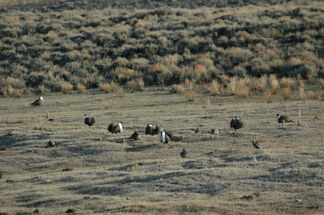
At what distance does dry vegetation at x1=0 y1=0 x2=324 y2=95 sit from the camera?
102 ft

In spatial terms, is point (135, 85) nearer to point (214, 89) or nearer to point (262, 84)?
point (214, 89)

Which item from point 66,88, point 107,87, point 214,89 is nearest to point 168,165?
point 214,89

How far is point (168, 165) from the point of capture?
35.9ft

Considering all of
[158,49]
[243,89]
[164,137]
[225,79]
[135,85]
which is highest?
[158,49]

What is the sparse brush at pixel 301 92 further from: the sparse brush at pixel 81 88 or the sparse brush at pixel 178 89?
the sparse brush at pixel 81 88

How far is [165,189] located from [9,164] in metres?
4.86

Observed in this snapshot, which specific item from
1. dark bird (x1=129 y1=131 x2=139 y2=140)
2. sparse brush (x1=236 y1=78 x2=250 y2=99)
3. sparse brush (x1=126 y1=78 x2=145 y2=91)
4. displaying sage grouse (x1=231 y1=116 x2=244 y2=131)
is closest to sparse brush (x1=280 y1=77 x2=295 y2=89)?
sparse brush (x1=236 y1=78 x2=250 y2=99)

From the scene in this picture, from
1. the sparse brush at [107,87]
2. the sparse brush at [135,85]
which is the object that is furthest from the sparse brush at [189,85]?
the sparse brush at [107,87]

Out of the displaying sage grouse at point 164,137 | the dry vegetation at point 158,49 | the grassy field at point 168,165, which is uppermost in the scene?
the dry vegetation at point 158,49

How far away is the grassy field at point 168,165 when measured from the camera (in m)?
8.33

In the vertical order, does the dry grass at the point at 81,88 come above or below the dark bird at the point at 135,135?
above

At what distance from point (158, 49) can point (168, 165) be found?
28.2 meters

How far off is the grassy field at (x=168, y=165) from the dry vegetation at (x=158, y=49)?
8.79 meters

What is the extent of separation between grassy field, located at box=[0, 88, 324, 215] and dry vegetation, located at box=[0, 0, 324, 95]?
879 cm
